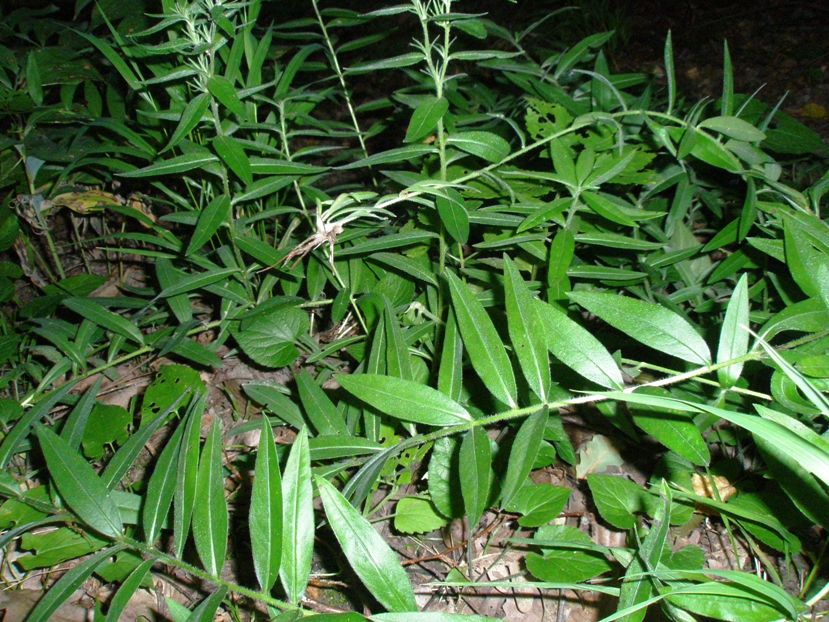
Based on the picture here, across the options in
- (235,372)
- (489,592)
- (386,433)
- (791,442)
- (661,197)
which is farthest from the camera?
(661,197)

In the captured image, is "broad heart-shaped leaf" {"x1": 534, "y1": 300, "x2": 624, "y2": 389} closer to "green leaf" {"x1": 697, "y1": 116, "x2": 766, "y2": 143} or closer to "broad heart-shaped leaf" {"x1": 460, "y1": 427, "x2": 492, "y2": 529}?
"broad heart-shaped leaf" {"x1": 460, "y1": 427, "x2": 492, "y2": 529}

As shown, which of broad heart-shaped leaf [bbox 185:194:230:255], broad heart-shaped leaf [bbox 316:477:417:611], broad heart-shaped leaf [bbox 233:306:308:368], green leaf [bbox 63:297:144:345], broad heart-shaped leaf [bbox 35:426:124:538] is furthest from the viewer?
green leaf [bbox 63:297:144:345]

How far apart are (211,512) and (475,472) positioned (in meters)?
0.47

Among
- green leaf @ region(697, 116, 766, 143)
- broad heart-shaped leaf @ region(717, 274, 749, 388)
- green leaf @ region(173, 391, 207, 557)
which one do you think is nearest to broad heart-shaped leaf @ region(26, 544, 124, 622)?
green leaf @ region(173, 391, 207, 557)

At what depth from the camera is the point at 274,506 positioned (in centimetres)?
90

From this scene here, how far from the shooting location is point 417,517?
144cm

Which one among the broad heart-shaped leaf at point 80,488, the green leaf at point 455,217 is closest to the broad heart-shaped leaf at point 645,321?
the green leaf at point 455,217

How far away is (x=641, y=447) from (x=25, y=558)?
1.61 metres

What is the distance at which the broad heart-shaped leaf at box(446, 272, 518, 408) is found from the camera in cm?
104

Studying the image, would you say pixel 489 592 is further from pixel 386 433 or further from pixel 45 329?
pixel 45 329

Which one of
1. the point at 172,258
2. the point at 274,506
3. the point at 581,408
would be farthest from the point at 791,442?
the point at 172,258

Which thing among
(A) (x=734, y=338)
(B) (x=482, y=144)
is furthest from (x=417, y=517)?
(B) (x=482, y=144)

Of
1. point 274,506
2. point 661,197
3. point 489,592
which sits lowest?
point 489,592

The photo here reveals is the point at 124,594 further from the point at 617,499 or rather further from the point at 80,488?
the point at 617,499
